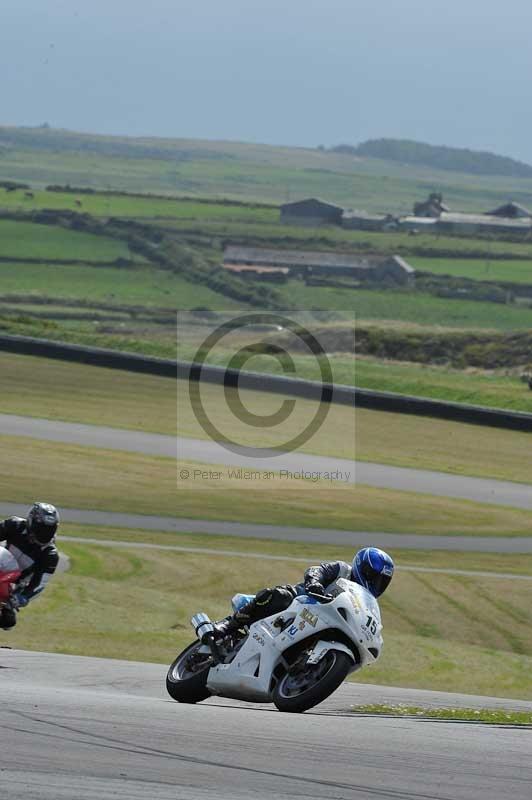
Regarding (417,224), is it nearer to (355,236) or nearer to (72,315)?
(355,236)

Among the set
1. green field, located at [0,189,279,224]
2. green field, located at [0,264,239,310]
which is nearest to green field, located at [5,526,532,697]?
green field, located at [0,264,239,310]

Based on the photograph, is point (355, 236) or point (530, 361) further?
point (355, 236)

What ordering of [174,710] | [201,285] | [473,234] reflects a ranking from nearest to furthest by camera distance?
1. [174,710]
2. [201,285]
3. [473,234]

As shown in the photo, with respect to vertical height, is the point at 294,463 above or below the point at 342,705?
below

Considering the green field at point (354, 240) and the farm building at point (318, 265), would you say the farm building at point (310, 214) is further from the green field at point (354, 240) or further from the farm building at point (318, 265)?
the farm building at point (318, 265)

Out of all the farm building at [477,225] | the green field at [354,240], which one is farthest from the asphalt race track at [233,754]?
the farm building at [477,225]

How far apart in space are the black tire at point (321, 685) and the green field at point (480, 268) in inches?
Result: 4423

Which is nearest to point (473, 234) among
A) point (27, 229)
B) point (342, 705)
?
point (27, 229)

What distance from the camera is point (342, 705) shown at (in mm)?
13484

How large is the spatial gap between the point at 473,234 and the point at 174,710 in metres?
166

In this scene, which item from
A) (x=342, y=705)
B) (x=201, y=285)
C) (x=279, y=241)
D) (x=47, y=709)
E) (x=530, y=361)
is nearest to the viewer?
(x=47, y=709)

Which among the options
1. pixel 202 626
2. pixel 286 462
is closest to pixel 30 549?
pixel 202 626

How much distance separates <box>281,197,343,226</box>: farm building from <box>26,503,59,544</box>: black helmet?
16406cm

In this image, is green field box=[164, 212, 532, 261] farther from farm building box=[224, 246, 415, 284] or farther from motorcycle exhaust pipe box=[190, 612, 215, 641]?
motorcycle exhaust pipe box=[190, 612, 215, 641]
